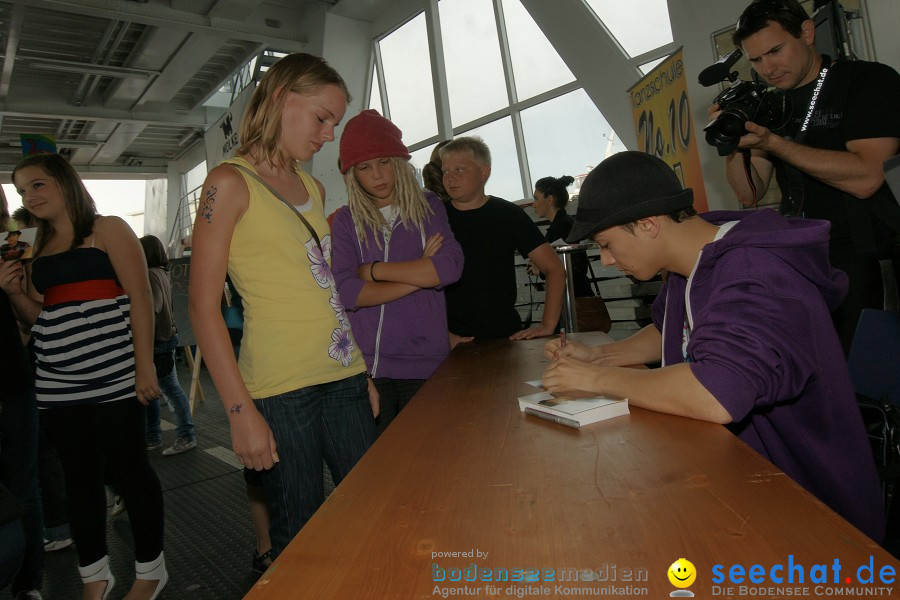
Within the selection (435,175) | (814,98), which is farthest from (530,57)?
(814,98)

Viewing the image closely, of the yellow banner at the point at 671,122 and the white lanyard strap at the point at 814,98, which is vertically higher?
the yellow banner at the point at 671,122

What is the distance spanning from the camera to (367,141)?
177 centimetres

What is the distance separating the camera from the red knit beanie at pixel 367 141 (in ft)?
5.79

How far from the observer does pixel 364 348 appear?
1.80m

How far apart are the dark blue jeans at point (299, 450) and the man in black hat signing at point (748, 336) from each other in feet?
1.66

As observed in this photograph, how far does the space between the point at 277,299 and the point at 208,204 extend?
23 cm

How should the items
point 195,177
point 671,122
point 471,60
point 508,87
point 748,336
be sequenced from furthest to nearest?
point 195,177 → point 471,60 → point 508,87 → point 671,122 → point 748,336

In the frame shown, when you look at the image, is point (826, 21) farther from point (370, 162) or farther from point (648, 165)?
point (370, 162)

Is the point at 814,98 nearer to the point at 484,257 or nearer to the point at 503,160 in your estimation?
the point at 484,257

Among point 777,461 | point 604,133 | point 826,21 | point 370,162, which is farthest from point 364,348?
point 604,133

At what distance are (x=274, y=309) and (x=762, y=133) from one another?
1.38 metres

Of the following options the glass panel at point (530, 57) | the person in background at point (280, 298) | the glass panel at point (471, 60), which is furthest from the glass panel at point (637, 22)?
the person in background at point (280, 298)

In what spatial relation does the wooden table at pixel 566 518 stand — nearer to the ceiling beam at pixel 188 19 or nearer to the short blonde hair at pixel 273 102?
the short blonde hair at pixel 273 102

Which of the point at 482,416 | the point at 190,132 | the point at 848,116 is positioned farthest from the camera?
the point at 190,132
